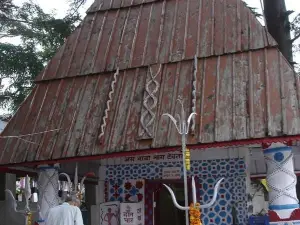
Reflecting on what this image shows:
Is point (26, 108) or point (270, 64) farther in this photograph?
point (26, 108)

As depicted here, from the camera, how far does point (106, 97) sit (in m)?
8.57

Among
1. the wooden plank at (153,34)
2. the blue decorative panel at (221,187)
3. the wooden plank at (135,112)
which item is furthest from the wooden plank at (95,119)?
the blue decorative panel at (221,187)

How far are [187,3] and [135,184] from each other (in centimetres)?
412

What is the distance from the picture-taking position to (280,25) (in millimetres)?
12328

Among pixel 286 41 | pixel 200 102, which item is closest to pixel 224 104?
pixel 200 102

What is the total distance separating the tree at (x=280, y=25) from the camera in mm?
12141

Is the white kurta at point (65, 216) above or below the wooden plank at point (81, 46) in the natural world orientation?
below

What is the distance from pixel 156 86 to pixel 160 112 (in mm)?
657

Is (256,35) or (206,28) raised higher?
(206,28)

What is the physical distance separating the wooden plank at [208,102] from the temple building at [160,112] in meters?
0.02

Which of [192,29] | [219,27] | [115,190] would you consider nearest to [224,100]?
[219,27]

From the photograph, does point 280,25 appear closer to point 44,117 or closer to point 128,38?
point 128,38

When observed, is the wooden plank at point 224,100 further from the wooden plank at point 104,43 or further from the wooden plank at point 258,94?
the wooden plank at point 104,43

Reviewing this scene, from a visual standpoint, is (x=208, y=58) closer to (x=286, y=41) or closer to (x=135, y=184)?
(x=135, y=184)
